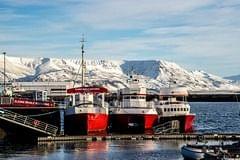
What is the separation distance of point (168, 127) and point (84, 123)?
46.9 ft

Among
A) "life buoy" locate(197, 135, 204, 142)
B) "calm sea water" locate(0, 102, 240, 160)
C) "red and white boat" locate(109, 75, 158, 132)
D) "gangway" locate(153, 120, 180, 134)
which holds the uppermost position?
"red and white boat" locate(109, 75, 158, 132)

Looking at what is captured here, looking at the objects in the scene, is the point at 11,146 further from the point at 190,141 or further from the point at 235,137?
the point at 235,137

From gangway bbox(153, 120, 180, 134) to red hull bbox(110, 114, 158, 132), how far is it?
1456 mm

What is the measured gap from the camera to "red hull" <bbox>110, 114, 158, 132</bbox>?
10369 centimetres

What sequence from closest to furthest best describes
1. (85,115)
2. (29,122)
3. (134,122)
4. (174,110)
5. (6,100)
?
(29,122)
(85,115)
(6,100)
(134,122)
(174,110)

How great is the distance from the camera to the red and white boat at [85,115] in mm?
97250

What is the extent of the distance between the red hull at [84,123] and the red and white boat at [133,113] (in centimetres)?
505

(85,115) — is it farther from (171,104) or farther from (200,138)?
(200,138)

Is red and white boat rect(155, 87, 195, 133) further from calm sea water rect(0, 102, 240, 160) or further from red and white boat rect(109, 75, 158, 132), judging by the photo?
calm sea water rect(0, 102, 240, 160)

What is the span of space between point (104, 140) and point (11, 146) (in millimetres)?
12412

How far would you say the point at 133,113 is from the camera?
104 m

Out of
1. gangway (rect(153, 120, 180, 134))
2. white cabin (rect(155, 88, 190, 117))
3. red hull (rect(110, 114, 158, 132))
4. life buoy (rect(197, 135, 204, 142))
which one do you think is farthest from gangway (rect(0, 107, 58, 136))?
white cabin (rect(155, 88, 190, 117))

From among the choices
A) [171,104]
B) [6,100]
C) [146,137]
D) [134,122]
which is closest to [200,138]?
[146,137]

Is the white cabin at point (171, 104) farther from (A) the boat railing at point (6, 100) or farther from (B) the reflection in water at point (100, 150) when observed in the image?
(A) the boat railing at point (6, 100)
